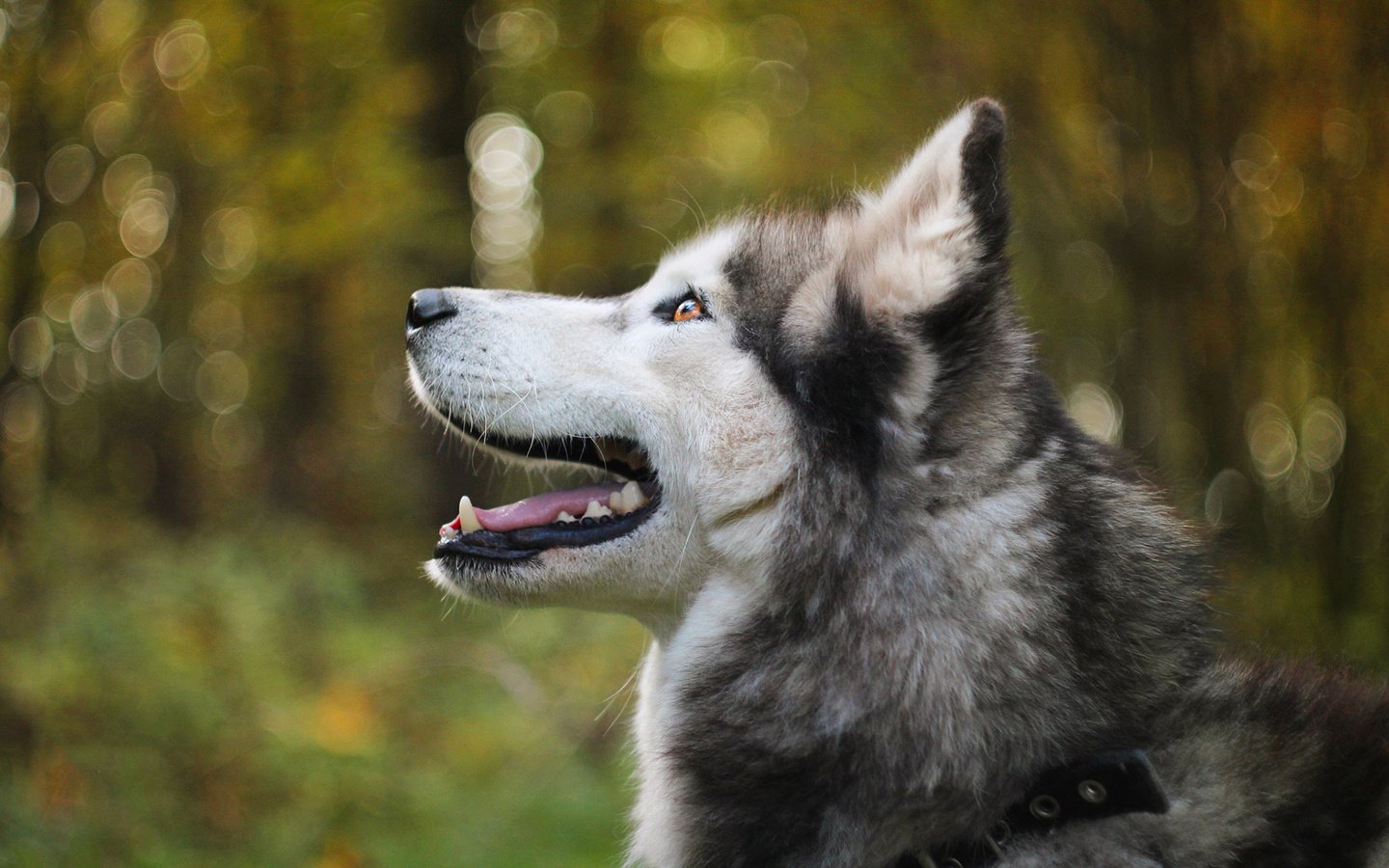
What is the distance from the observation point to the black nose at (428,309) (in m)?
2.95

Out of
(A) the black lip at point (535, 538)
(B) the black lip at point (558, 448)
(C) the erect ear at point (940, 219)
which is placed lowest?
(A) the black lip at point (535, 538)

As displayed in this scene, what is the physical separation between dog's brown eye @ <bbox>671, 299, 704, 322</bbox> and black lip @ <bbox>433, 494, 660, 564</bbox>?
1.49 ft

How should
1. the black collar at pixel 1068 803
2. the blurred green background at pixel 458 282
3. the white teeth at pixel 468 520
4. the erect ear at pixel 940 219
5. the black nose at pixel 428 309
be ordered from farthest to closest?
the blurred green background at pixel 458 282, the black nose at pixel 428 309, the white teeth at pixel 468 520, the erect ear at pixel 940 219, the black collar at pixel 1068 803

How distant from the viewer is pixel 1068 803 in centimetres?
221

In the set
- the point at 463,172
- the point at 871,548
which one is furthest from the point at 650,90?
the point at 871,548

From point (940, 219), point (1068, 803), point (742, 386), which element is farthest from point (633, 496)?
point (1068, 803)

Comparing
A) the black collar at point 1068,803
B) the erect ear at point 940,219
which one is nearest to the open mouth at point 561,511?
the erect ear at point 940,219

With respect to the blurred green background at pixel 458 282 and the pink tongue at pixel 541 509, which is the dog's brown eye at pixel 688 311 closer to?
the pink tongue at pixel 541 509

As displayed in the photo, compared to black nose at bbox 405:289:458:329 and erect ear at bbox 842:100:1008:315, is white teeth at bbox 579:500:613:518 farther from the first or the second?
erect ear at bbox 842:100:1008:315

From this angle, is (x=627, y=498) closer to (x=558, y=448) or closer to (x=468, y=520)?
(x=558, y=448)

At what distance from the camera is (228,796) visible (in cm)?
439

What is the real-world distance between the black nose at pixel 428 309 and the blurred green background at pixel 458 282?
0.68 m

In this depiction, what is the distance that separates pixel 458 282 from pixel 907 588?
342 inches

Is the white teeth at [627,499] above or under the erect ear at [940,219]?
under
